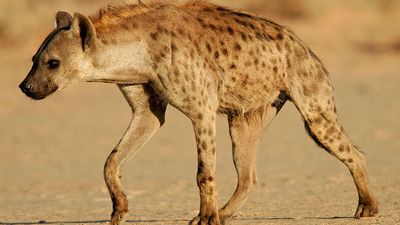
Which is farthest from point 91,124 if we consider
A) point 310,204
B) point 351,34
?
point 351,34

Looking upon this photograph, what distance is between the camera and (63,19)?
8.55 meters

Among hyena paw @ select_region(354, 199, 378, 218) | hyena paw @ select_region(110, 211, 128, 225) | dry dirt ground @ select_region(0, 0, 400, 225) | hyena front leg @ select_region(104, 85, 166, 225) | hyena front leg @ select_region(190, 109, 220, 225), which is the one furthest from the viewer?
dry dirt ground @ select_region(0, 0, 400, 225)

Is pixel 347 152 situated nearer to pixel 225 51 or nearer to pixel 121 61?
pixel 225 51

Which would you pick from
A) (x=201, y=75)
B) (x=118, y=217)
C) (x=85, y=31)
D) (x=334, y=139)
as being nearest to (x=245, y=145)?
(x=334, y=139)

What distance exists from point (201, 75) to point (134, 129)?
821 mm

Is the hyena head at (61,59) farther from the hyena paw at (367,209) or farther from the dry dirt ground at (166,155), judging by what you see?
the hyena paw at (367,209)

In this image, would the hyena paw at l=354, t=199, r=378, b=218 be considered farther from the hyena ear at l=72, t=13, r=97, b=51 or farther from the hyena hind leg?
the hyena ear at l=72, t=13, r=97, b=51

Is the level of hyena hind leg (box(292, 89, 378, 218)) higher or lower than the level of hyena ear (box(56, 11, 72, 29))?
lower

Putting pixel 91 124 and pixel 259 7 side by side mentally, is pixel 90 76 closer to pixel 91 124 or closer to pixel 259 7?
pixel 91 124

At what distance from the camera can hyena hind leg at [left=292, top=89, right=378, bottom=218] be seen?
353 inches

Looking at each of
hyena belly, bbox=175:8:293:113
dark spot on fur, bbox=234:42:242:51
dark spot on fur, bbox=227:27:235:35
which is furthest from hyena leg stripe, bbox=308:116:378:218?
dark spot on fur, bbox=227:27:235:35

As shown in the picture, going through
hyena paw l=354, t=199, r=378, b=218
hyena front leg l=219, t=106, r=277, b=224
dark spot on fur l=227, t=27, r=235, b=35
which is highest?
dark spot on fur l=227, t=27, r=235, b=35

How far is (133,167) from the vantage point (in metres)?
14.9

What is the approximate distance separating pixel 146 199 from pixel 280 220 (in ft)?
9.26
